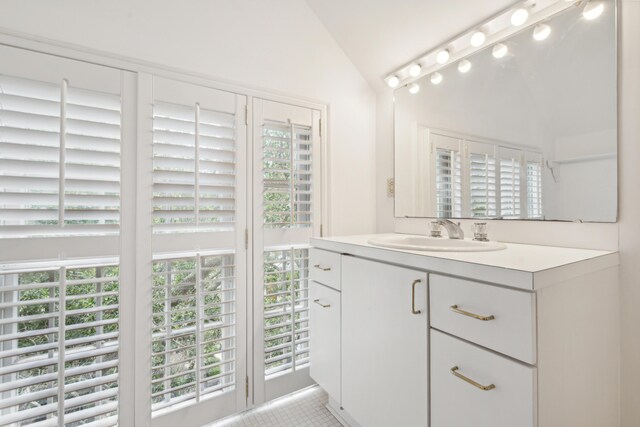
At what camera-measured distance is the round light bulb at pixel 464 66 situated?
1.53 meters

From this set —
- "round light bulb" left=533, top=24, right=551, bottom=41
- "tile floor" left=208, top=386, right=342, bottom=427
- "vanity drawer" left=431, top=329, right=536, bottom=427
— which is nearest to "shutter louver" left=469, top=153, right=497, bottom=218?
"round light bulb" left=533, top=24, right=551, bottom=41

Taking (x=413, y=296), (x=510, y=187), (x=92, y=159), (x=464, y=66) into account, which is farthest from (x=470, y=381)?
(x=92, y=159)

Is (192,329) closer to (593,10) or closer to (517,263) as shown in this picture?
(517,263)

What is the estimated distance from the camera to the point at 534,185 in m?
1.29

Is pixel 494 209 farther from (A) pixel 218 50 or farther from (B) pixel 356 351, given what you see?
(A) pixel 218 50

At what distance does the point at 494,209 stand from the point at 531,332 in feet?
2.69

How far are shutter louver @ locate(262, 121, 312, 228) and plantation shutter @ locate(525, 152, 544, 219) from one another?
106 centimetres

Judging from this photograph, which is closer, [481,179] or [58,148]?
[58,148]

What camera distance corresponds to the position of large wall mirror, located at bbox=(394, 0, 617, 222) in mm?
1104

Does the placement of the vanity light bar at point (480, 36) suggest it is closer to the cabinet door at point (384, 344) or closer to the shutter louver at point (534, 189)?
the shutter louver at point (534, 189)

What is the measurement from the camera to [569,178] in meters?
1.18

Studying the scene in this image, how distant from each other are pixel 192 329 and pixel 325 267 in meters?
0.69

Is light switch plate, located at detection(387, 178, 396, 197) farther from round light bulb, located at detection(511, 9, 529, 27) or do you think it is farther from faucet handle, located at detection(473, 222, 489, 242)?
round light bulb, located at detection(511, 9, 529, 27)

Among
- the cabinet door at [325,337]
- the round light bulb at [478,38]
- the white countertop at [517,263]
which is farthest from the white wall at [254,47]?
the white countertop at [517,263]
